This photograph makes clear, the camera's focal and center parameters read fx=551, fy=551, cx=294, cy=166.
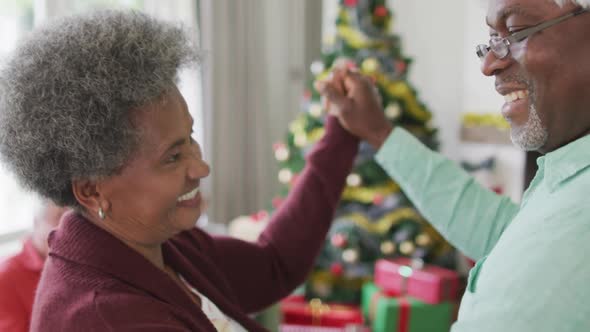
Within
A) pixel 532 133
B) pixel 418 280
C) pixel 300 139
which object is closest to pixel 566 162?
pixel 532 133

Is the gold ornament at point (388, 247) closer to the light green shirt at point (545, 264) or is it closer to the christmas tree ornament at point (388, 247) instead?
the christmas tree ornament at point (388, 247)

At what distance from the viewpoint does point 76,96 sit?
3.06 ft

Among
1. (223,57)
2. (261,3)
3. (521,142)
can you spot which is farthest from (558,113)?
(261,3)

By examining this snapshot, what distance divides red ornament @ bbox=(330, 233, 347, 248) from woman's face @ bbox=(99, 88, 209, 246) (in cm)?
172

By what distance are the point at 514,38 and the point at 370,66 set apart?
194 centimetres

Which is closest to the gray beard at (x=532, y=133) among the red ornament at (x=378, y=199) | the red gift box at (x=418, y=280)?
the red gift box at (x=418, y=280)

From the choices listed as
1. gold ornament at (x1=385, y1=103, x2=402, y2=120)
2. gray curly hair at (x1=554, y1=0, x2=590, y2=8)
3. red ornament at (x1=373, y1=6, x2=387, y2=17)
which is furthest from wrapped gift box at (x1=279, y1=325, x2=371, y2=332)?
gray curly hair at (x1=554, y1=0, x2=590, y2=8)

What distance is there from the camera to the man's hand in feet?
4.64

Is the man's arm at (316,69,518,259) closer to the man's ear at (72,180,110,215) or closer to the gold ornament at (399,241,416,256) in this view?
the man's ear at (72,180,110,215)

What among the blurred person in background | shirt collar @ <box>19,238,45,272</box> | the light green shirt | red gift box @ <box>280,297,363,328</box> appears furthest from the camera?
red gift box @ <box>280,297,363,328</box>

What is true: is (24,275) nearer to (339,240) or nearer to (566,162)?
(566,162)

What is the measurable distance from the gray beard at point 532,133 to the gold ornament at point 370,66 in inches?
75.3

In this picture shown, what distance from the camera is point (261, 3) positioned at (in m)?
3.80

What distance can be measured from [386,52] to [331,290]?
4.20ft
